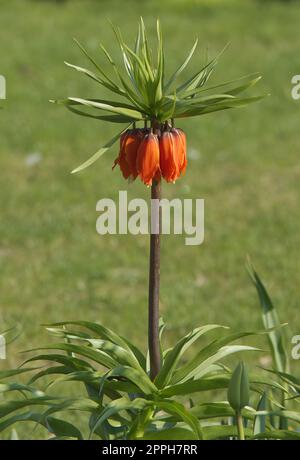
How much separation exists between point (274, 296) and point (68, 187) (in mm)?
1949

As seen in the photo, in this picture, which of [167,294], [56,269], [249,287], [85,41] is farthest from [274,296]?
[85,41]

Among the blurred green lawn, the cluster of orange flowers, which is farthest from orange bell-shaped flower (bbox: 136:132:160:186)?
the blurred green lawn

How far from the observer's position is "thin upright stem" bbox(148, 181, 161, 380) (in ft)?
7.64

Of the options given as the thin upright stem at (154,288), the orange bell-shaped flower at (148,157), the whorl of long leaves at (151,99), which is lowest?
the thin upright stem at (154,288)

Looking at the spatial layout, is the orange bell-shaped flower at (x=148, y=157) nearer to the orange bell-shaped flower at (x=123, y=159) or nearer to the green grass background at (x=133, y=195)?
the orange bell-shaped flower at (x=123, y=159)

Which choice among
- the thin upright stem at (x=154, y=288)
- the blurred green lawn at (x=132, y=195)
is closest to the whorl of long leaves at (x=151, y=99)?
the thin upright stem at (x=154, y=288)

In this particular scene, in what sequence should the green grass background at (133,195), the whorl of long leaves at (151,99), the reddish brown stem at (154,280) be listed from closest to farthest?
the whorl of long leaves at (151,99), the reddish brown stem at (154,280), the green grass background at (133,195)

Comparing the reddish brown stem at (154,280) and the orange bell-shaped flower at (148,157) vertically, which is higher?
the orange bell-shaped flower at (148,157)

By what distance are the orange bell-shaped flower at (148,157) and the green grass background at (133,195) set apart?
83.7 inches

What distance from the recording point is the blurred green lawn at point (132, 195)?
4727 mm

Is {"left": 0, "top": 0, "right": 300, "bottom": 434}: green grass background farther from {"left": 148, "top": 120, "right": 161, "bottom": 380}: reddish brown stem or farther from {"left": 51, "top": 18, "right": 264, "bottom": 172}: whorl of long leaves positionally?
{"left": 51, "top": 18, "right": 264, "bottom": 172}: whorl of long leaves

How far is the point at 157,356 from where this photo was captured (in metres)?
2.43

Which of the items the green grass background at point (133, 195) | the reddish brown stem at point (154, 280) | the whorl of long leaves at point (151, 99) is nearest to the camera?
the whorl of long leaves at point (151, 99)

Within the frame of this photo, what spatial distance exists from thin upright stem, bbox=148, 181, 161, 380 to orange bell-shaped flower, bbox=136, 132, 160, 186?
0.08 m
